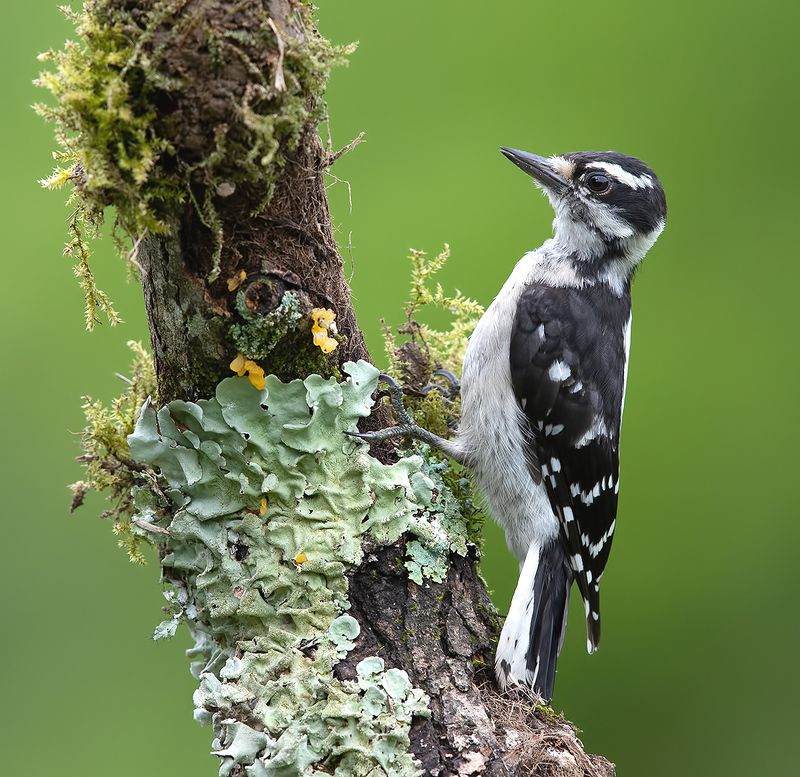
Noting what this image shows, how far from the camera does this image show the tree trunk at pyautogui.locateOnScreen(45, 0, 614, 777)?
5.57 feet

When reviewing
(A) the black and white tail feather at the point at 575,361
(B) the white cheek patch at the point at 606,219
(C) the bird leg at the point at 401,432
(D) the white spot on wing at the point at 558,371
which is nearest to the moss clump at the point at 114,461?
(C) the bird leg at the point at 401,432

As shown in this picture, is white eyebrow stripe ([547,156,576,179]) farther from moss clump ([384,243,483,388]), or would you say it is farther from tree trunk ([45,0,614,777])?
tree trunk ([45,0,614,777])

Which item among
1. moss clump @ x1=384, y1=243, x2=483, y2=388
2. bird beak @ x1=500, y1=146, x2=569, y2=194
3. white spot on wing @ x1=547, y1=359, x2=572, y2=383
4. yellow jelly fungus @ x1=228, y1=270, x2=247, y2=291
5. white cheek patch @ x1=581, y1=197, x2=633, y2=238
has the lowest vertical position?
yellow jelly fungus @ x1=228, y1=270, x2=247, y2=291

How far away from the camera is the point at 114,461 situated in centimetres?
244

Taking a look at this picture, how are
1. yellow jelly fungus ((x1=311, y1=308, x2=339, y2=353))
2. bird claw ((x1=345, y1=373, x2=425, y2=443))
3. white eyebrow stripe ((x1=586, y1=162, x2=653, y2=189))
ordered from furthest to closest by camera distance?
white eyebrow stripe ((x1=586, y1=162, x2=653, y2=189)) → bird claw ((x1=345, y1=373, x2=425, y2=443)) → yellow jelly fungus ((x1=311, y1=308, x2=339, y2=353))

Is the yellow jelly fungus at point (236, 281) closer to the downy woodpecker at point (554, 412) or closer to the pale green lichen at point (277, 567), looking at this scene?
the pale green lichen at point (277, 567)

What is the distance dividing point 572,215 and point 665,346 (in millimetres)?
644

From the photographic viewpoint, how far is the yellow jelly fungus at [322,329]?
203 cm

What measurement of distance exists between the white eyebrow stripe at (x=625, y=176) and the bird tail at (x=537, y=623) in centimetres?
119

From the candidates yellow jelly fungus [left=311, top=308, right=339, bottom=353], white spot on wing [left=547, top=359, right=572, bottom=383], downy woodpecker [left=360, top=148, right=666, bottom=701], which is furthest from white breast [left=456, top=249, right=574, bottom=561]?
yellow jelly fungus [left=311, top=308, right=339, bottom=353]

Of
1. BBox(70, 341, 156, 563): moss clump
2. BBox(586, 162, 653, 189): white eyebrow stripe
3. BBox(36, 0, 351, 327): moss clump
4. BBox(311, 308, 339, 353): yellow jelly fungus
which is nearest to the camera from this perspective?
BBox(36, 0, 351, 327): moss clump

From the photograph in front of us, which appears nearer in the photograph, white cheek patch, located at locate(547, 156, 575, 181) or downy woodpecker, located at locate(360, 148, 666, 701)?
downy woodpecker, located at locate(360, 148, 666, 701)

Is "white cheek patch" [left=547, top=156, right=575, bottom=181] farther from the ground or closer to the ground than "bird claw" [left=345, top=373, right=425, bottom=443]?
farther from the ground

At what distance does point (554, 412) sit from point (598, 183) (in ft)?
2.61
